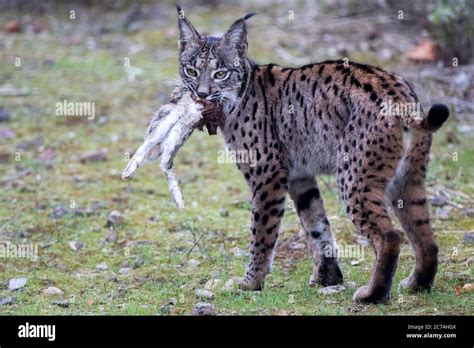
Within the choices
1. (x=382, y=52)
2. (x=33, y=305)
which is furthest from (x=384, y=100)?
(x=382, y=52)

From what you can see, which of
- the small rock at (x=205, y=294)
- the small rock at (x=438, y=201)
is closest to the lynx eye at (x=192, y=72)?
the small rock at (x=205, y=294)

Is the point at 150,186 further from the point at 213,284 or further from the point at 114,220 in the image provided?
the point at 213,284

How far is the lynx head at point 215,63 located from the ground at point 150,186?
5.94 feet

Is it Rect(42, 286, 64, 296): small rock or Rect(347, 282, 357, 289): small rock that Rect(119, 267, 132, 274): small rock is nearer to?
Rect(42, 286, 64, 296): small rock

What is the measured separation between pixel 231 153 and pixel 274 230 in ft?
2.90

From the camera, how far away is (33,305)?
8.54 m

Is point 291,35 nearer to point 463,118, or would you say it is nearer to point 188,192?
point 463,118

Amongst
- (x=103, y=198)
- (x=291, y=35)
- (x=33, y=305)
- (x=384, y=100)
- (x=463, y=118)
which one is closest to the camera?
(x=384, y=100)

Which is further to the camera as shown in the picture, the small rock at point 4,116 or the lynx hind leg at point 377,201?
the small rock at point 4,116

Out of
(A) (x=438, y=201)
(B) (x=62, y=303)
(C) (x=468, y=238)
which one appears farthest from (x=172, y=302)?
(A) (x=438, y=201)

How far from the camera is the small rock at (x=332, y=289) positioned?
28.0 feet

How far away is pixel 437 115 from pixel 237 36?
245 cm

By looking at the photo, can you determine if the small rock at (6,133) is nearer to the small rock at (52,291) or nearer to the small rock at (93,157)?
the small rock at (93,157)

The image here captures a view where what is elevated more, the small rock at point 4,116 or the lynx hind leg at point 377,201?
the small rock at point 4,116
